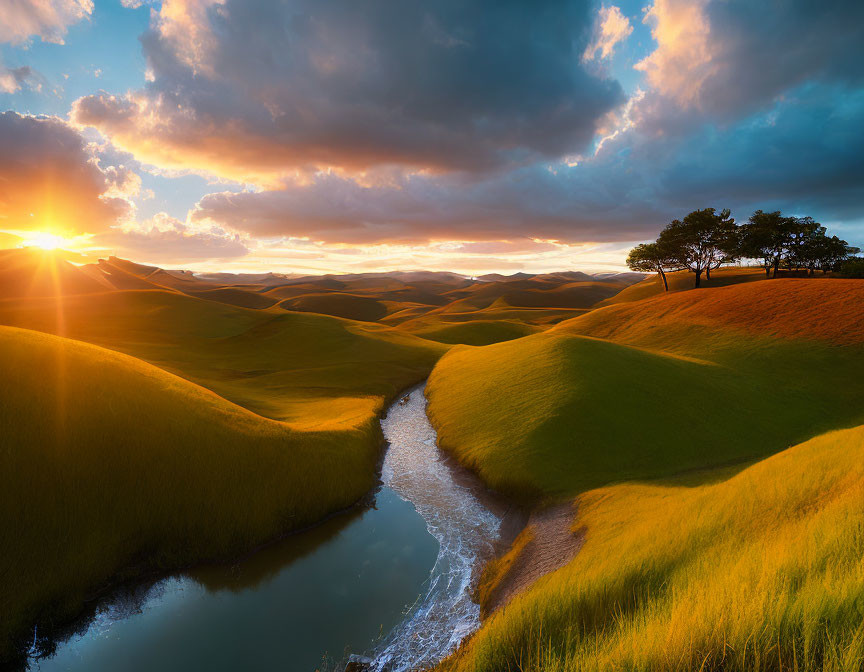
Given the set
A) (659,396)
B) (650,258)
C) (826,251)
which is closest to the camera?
(659,396)

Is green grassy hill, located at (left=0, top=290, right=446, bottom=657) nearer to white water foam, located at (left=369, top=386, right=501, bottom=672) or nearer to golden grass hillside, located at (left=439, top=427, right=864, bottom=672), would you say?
white water foam, located at (left=369, top=386, right=501, bottom=672)

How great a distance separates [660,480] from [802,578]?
20.1 m

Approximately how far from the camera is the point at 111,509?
19.3 m

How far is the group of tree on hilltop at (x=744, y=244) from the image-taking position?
97.7 m

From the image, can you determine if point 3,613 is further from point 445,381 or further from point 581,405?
point 445,381

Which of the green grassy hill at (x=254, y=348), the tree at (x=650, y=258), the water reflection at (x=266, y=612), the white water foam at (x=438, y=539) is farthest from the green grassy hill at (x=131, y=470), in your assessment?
the tree at (x=650, y=258)

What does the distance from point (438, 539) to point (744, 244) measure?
12001 cm

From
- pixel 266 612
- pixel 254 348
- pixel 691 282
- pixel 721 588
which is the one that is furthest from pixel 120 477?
pixel 691 282

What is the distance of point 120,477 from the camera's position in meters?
20.7

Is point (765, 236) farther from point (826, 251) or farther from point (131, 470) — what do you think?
point (131, 470)

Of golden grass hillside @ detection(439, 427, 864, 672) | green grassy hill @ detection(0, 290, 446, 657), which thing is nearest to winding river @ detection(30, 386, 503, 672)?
green grassy hill @ detection(0, 290, 446, 657)

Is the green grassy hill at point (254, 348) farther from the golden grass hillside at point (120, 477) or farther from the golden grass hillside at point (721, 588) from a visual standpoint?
the golden grass hillside at point (721, 588)

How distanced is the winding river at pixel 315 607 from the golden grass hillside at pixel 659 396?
7709 mm

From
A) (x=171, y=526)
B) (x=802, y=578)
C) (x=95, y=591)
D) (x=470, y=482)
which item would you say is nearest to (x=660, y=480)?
(x=470, y=482)
